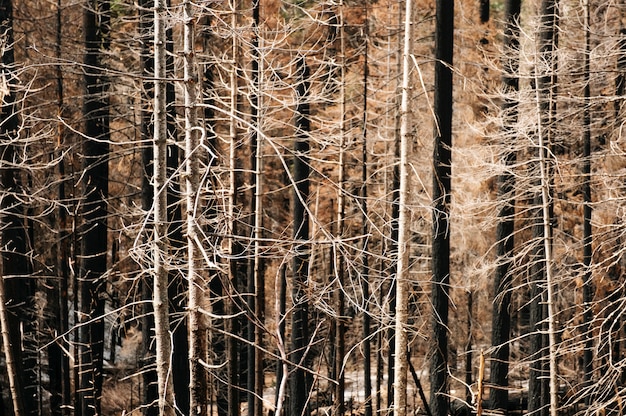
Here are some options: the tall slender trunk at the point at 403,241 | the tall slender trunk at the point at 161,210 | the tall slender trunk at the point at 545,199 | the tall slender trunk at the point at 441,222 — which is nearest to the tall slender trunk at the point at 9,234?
the tall slender trunk at the point at 161,210

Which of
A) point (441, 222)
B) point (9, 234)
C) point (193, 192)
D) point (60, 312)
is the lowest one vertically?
point (60, 312)

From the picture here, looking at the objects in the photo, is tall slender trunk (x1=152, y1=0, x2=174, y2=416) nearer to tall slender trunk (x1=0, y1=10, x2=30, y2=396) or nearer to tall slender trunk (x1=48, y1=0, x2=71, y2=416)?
tall slender trunk (x1=0, y1=10, x2=30, y2=396)

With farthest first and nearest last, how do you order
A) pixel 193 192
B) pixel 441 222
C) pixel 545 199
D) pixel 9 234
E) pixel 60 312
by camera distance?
pixel 60 312
pixel 9 234
pixel 441 222
pixel 545 199
pixel 193 192

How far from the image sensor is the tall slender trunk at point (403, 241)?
22.8 ft

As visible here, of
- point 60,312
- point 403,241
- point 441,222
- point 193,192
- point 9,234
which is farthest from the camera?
point 60,312

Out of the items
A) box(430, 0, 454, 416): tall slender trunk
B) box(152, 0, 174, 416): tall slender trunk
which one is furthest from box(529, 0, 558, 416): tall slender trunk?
box(152, 0, 174, 416): tall slender trunk

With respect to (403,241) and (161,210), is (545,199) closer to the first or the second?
(403,241)

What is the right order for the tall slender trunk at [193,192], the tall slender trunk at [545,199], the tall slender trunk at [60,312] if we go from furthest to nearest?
the tall slender trunk at [60,312] → the tall slender trunk at [545,199] → the tall slender trunk at [193,192]

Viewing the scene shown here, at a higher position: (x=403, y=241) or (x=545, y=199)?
(x=545, y=199)

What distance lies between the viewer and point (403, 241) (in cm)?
710

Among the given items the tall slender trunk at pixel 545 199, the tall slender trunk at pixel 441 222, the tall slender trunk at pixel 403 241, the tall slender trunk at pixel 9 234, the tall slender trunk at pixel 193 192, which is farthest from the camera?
the tall slender trunk at pixel 441 222

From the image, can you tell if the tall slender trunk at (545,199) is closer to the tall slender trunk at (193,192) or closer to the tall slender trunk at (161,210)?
the tall slender trunk at (193,192)

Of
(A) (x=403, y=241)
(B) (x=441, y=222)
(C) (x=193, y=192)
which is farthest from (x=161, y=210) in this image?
(B) (x=441, y=222)

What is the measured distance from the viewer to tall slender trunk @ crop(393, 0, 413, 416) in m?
6.95
